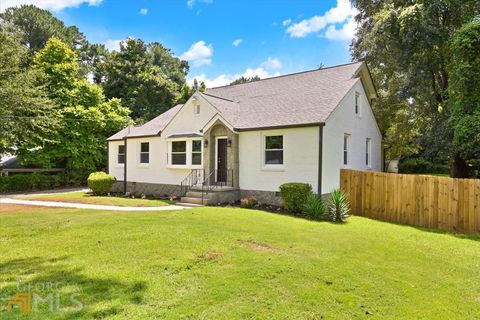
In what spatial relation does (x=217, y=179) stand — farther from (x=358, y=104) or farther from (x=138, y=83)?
(x=138, y=83)

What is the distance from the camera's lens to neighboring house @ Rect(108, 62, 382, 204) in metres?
13.2

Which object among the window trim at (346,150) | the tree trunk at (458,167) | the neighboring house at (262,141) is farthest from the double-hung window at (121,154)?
the tree trunk at (458,167)

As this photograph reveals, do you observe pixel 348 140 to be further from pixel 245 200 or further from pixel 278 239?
pixel 278 239

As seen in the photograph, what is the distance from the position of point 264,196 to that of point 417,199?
611cm

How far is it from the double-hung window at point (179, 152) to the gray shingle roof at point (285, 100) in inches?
60.6

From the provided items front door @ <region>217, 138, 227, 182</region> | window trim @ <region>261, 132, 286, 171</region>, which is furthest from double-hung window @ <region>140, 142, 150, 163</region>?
window trim @ <region>261, 132, 286, 171</region>

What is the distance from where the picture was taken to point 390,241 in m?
8.27

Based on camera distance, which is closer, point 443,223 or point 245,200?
point 443,223

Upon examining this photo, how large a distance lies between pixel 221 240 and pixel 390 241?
466cm

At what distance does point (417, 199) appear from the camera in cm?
1127

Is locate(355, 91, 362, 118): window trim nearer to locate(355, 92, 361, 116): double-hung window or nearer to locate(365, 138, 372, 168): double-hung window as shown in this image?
locate(355, 92, 361, 116): double-hung window

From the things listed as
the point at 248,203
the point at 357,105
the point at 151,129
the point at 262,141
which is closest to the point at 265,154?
the point at 262,141

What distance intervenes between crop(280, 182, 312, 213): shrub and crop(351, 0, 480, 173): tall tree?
8.56 metres

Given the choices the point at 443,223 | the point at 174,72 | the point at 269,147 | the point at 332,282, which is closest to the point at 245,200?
the point at 269,147
